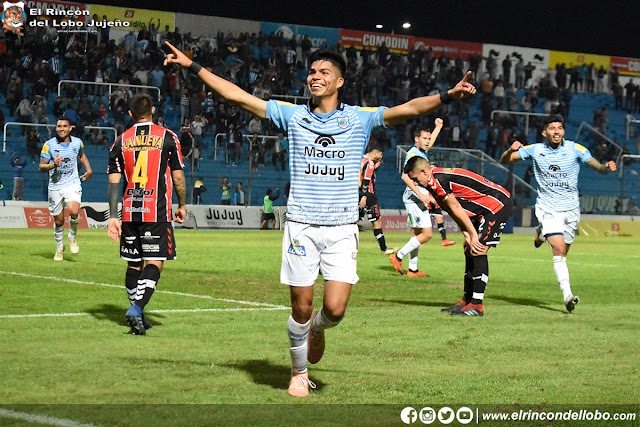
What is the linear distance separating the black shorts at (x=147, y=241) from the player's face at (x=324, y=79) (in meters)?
3.64

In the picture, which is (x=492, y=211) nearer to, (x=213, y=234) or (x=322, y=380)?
(x=322, y=380)

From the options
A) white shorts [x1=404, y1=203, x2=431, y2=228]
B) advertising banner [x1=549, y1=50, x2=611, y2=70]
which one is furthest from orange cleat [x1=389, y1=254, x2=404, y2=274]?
advertising banner [x1=549, y1=50, x2=611, y2=70]

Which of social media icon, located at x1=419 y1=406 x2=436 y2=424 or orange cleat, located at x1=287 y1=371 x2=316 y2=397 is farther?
orange cleat, located at x1=287 y1=371 x2=316 y2=397

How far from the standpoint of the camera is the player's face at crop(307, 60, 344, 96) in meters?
7.18

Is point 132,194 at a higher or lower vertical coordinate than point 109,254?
higher

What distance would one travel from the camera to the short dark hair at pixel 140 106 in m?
10.4

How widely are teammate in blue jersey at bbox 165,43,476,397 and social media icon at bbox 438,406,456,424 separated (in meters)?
1.05

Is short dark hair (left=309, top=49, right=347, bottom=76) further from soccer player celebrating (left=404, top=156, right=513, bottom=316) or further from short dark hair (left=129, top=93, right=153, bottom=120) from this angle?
soccer player celebrating (left=404, top=156, right=513, bottom=316)

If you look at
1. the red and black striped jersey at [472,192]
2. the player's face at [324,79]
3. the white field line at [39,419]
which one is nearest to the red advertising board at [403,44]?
the red and black striped jersey at [472,192]

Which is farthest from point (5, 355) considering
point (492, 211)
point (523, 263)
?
point (523, 263)

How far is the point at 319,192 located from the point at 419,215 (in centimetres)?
1181

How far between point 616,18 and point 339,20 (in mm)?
17208

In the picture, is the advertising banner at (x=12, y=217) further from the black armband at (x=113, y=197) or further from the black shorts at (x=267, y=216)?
the black armband at (x=113, y=197)

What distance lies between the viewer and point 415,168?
12156mm
